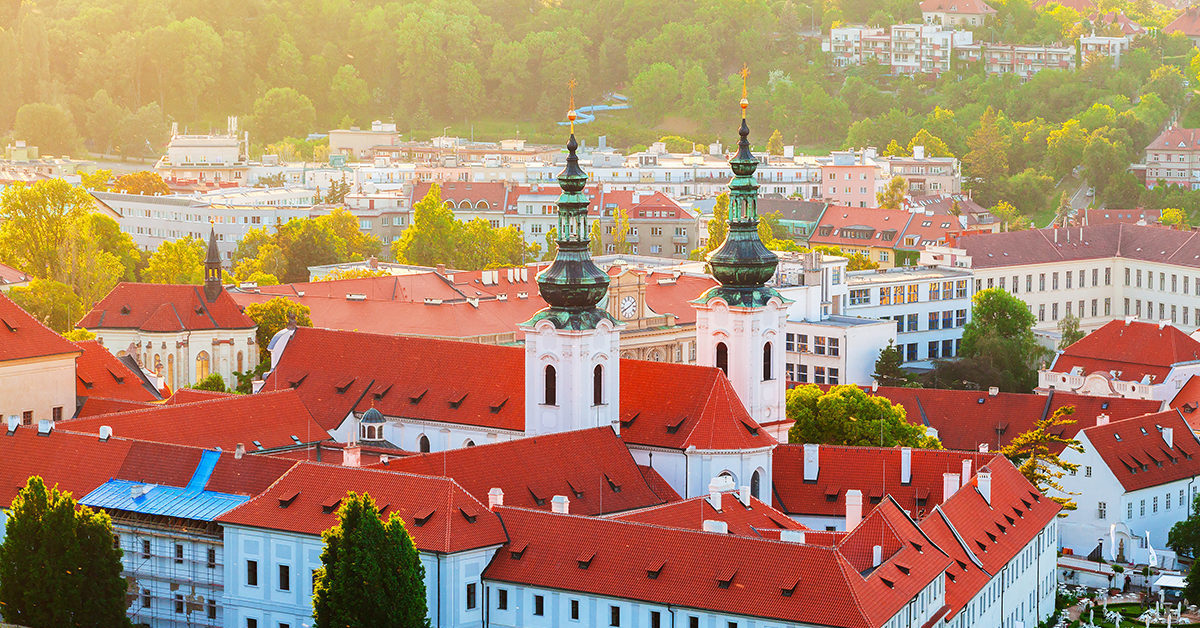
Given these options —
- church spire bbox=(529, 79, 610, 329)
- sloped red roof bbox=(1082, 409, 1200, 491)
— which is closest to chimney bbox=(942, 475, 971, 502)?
church spire bbox=(529, 79, 610, 329)

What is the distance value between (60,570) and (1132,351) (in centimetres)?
5773

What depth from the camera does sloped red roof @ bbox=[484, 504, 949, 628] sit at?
50.4 metres

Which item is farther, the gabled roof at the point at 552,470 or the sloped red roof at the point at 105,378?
the sloped red roof at the point at 105,378

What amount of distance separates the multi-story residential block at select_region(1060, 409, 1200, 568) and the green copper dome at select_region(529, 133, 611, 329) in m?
21.4

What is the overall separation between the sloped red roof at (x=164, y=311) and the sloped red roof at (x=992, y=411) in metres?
26.7

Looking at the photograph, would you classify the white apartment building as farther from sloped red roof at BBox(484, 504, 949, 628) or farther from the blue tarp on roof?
sloped red roof at BBox(484, 504, 949, 628)

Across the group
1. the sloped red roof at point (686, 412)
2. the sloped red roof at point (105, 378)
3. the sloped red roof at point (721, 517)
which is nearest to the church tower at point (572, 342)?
the sloped red roof at point (686, 412)

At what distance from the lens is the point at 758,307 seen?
228ft

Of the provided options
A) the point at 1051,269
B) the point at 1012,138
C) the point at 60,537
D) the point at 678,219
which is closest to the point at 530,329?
the point at 60,537

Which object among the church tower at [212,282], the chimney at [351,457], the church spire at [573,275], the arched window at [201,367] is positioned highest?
the church spire at [573,275]

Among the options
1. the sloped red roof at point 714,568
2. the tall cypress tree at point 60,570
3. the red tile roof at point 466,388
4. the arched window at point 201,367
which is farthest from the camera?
the arched window at point 201,367

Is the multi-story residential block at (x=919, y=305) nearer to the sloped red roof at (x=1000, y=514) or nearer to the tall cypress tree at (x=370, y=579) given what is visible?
the sloped red roof at (x=1000, y=514)

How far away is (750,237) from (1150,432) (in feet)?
66.8

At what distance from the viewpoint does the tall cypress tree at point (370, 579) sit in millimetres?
51594
